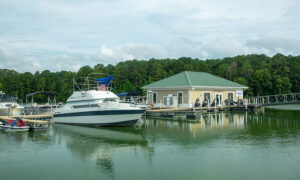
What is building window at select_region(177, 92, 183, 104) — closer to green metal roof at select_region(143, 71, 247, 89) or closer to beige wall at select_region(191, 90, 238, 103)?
green metal roof at select_region(143, 71, 247, 89)

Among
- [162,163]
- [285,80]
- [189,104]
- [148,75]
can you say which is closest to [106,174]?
[162,163]

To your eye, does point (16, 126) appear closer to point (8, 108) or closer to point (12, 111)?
point (8, 108)

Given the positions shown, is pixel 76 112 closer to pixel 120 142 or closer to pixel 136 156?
pixel 120 142

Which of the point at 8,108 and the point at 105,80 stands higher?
the point at 105,80

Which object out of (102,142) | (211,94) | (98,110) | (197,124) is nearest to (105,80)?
(98,110)

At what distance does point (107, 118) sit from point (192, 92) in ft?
40.4

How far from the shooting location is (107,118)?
20.7 meters

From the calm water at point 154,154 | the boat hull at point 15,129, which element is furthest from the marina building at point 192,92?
the boat hull at point 15,129

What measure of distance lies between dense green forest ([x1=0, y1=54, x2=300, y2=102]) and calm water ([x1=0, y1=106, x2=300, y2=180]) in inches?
1301

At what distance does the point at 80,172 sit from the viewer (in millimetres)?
10570

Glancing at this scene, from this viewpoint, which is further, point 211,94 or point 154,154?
point 211,94

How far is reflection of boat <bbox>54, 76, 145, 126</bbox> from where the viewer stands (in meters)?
20.3

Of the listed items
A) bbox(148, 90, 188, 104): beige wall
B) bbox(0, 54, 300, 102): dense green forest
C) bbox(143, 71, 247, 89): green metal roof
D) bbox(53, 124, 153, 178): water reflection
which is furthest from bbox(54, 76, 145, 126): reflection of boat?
bbox(0, 54, 300, 102): dense green forest

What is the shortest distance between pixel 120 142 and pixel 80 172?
203 inches
